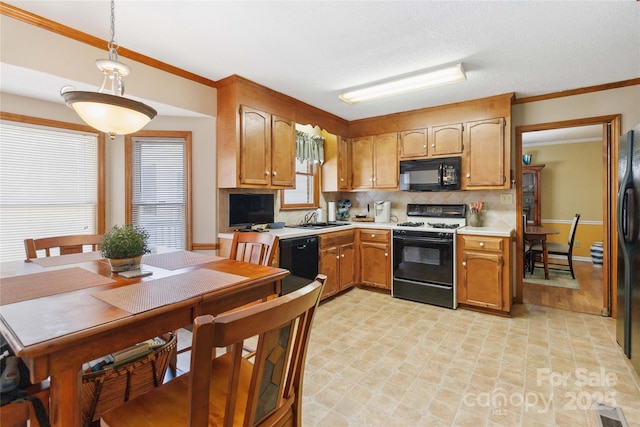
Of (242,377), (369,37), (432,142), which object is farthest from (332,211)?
(242,377)

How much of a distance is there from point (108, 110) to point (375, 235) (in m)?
3.26

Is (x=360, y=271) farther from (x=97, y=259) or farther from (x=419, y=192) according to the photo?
(x=97, y=259)

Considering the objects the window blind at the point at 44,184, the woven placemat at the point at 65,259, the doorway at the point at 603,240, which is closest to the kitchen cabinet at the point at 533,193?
the doorway at the point at 603,240

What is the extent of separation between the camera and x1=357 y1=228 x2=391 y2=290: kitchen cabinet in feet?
13.0

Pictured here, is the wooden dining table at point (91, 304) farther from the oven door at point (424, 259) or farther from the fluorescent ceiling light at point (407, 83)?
the oven door at point (424, 259)

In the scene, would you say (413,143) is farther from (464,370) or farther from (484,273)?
(464,370)

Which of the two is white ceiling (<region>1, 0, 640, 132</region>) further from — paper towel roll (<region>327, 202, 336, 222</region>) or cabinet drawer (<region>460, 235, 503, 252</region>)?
paper towel roll (<region>327, 202, 336, 222</region>)

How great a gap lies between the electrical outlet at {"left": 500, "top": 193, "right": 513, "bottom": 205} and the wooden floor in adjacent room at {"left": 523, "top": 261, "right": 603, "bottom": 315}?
4.07 ft

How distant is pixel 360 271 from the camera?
167 inches

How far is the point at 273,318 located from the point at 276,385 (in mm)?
360

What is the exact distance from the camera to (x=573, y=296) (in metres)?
3.89

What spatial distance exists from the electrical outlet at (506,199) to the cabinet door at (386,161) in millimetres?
1295

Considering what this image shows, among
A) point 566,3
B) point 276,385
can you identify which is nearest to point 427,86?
point 566,3

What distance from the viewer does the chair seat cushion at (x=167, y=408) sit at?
1.01 metres
